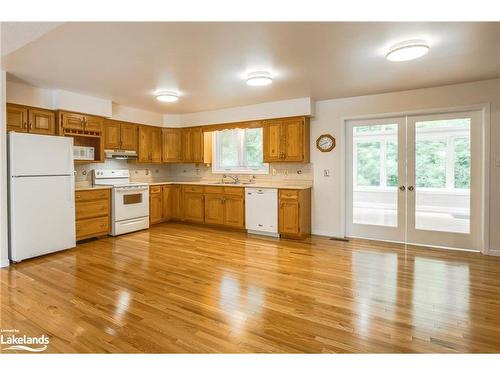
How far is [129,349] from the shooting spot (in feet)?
6.13

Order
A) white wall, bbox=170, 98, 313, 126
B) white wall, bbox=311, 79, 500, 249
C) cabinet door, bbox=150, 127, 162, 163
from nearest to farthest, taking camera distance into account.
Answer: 1. white wall, bbox=311, 79, 500, 249
2. white wall, bbox=170, 98, 313, 126
3. cabinet door, bbox=150, 127, 162, 163

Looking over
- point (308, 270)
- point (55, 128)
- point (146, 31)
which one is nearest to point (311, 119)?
point (308, 270)

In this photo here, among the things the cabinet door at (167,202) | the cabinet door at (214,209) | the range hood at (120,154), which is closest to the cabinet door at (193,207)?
the cabinet door at (214,209)

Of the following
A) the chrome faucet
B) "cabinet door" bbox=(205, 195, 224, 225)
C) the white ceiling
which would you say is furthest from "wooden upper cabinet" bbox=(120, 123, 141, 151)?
the chrome faucet

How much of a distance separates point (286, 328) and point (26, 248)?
3.50 metres

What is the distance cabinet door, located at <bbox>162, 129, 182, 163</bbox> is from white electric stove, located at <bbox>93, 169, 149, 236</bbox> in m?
0.97

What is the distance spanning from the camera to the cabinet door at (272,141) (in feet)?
17.0

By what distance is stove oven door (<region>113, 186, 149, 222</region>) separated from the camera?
4.98 m

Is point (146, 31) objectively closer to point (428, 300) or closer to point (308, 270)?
point (308, 270)

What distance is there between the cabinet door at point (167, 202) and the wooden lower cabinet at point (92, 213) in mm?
1257

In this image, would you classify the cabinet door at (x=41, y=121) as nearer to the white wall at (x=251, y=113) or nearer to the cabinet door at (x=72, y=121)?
the cabinet door at (x=72, y=121)

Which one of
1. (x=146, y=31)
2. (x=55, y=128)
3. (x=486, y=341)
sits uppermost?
(x=146, y=31)

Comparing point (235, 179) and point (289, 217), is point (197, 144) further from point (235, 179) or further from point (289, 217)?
point (289, 217)

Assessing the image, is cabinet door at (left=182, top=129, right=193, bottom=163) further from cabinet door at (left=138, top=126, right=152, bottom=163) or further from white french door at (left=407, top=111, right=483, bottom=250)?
white french door at (left=407, top=111, right=483, bottom=250)
